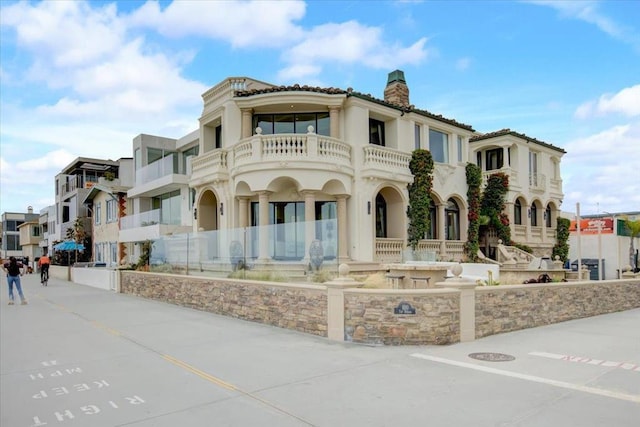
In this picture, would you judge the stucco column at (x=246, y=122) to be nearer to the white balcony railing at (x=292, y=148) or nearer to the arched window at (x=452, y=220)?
the white balcony railing at (x=292, y=148)

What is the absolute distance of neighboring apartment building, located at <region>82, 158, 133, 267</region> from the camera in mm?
31656

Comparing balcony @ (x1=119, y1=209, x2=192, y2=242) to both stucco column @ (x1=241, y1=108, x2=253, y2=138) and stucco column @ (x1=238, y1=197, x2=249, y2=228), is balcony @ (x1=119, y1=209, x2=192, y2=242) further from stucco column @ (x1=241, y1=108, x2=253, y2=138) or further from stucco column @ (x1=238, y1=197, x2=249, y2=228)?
stucco column @ (x1=241, y1=108, x2=253, y2=138)

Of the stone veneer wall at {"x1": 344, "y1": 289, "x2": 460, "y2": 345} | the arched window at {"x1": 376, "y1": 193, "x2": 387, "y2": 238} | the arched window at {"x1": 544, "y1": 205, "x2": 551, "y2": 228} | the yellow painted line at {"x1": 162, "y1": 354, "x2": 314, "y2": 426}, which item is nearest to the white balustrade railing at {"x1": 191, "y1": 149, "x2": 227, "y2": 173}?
the arched window at {"x1": 376, "y1": 193, "x2": 387, "y2": 238}

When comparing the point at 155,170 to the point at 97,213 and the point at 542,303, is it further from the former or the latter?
the point at 542,303

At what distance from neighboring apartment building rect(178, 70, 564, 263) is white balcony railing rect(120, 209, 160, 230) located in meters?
3.88

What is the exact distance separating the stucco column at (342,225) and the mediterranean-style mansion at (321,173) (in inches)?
1.7

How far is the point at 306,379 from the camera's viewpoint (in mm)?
6727

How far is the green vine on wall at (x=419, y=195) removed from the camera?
20328mm

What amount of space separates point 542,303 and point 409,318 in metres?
4.38

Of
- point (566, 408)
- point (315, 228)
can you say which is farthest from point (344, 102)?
point (566, 408)

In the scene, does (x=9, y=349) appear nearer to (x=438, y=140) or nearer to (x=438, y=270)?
(x=438, y=270)

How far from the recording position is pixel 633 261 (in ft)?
104

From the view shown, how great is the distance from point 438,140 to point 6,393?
20316 millimetres

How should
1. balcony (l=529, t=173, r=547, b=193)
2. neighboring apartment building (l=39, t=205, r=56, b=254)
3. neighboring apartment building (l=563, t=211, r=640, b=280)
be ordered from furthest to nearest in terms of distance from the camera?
neighboring apartment building (l=39, t=205, r=56, b=254)
neighboring apartment building (l=563, t=211, r=640, b=280)
balcony (l=529, t=173, r=547, b=193)
